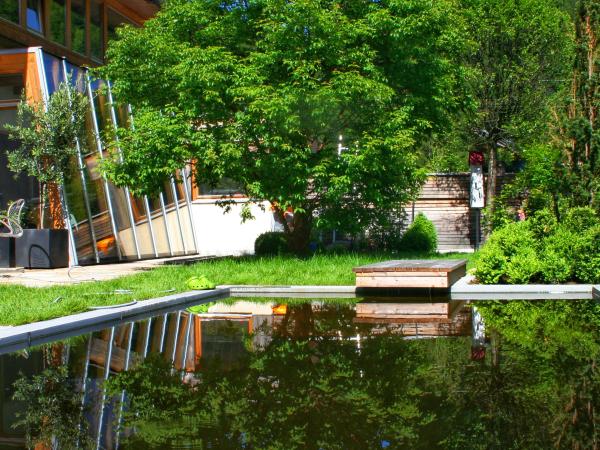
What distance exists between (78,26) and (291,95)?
1122 centimetres

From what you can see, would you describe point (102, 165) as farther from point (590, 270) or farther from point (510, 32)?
point (510, 32)

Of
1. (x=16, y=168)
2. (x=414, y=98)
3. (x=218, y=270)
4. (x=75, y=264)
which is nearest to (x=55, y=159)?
(x=16, y=168)

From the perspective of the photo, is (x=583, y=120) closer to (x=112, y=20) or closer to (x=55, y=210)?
(x=55, y=210)

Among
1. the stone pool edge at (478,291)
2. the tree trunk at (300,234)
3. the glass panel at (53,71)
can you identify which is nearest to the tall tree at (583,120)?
the stone pool edge at (478,291)

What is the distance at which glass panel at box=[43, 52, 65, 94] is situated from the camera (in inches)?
731

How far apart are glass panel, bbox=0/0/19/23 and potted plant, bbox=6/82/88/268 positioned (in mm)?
3585

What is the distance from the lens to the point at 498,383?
5613mm

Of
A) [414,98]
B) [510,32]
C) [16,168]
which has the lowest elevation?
[16,168]

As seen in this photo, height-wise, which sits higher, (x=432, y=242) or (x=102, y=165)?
(x=102, y=165)

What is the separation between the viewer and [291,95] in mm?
15773

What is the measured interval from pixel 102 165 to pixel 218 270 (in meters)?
4.79

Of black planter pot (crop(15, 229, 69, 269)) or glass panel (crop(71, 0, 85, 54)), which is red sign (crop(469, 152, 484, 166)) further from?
black planter pot (crop(15, 229, 69, 269))

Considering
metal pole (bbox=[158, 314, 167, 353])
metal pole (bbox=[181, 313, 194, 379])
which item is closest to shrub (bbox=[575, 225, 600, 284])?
metal pole (bbox=[181, 313, 194, 379])

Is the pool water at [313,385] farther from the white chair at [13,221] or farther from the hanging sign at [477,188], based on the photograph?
the hanging sign at [477,188]
